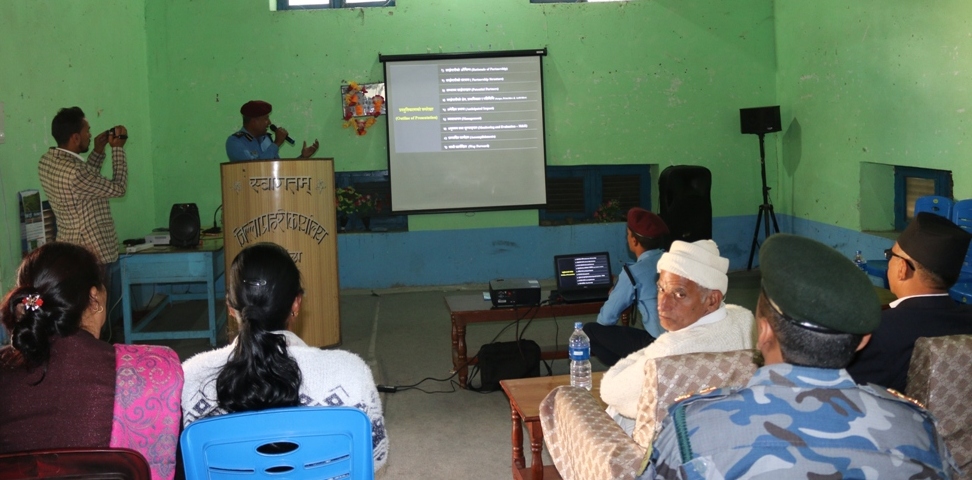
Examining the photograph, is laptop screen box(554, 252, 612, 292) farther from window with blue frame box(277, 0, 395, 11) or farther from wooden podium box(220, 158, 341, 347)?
window with blue frame box(277, 0, 395, 11)

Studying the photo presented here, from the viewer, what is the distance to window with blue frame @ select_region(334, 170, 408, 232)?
7973 millimetres

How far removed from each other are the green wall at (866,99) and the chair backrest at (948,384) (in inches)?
151

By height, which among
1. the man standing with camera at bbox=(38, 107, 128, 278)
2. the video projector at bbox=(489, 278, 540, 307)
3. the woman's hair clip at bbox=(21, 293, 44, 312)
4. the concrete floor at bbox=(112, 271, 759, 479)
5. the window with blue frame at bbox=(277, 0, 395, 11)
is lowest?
the concrete floor at bbox=(112, 271, 759, 479)

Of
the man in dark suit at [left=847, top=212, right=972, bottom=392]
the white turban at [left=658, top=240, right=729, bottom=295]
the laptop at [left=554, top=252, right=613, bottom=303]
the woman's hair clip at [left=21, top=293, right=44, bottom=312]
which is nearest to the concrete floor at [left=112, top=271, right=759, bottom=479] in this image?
the laptop at [left=554, top=252, right=613, bottom=303]

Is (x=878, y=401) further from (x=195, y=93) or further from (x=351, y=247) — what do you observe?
(x=195, y=93)

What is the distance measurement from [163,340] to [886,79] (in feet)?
19.0

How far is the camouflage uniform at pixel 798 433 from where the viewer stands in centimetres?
133

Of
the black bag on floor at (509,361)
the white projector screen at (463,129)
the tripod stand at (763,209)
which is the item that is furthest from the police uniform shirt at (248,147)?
the tripod stand at (763,209)

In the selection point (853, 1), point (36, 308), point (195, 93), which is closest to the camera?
point (36, 308)

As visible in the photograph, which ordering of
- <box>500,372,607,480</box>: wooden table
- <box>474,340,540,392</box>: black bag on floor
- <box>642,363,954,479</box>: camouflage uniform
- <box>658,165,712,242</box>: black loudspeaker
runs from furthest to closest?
<box>658,165,712,242</box>: black loudspeaker < <box>474,340,540,392</box>: black bag on floor < <box>500,372,607,480</box>: wooden table < <box>642,363,954,479</box>: camouflage uniform

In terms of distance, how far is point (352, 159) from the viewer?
783cm

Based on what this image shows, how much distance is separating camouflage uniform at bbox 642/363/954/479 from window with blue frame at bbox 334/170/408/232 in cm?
670

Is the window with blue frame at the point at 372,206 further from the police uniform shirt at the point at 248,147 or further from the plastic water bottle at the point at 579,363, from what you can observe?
the plastic water bottle at the point at 579,363

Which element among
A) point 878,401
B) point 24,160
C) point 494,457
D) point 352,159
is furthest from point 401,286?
point 878,401
